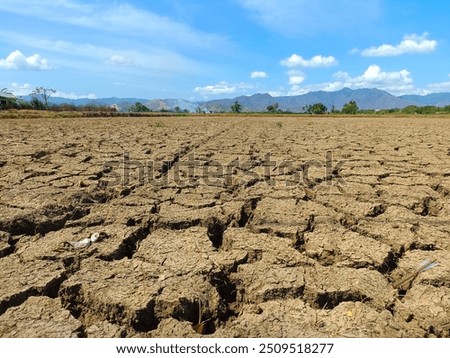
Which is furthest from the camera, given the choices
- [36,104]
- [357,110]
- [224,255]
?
[357,110]

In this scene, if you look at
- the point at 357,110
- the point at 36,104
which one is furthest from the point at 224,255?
the point at 357,110

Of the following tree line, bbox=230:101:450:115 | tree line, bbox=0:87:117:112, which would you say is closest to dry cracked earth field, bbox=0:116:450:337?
tree line, bbox=0:87:117:112

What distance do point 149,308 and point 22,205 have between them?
1624mm

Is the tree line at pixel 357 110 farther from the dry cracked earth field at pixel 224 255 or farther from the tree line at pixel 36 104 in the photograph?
the dry cracked earth field at pixel 224 255

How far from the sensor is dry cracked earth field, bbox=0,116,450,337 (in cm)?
140

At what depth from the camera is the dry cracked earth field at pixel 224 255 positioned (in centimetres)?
140

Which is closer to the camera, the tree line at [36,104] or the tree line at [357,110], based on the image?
the tree line at [36,104]

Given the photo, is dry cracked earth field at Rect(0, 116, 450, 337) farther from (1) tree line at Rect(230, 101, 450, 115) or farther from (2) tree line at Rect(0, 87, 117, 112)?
(1) tree line at Rect(230, 101, 450, 115)

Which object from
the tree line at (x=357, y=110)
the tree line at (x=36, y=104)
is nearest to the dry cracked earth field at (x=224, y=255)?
the tree line at (x=36, y=104)

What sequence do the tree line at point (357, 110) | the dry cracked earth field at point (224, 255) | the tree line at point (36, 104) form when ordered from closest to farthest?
the dry cracked earth field at point (224, 255) → the tree line at point (36, 104) → the tree line at point (357, 110)

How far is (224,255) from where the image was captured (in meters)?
1.88

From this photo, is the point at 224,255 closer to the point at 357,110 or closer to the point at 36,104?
the point at 36,104

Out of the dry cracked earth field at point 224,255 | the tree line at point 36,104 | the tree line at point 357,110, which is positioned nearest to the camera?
the dry cracked earth field at point 224,255

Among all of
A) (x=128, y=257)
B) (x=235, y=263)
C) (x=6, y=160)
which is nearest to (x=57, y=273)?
(x=128, y=257)
